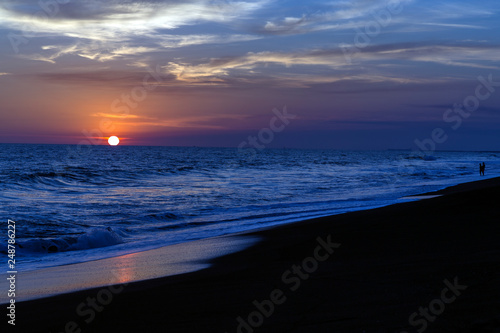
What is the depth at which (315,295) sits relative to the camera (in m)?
5.86

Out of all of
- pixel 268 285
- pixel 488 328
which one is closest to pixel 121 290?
pixel 268 285

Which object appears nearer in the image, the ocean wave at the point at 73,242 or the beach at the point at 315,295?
the beach at the point at 315,295

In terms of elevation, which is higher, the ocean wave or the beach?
the ocean wave

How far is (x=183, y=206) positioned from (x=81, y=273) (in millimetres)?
13563

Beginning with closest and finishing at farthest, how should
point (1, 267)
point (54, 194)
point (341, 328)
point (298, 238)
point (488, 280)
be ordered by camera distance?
point (341, 328) → point (488, 280) → point (1, 267) → point (298, 238) → point (54, 194)

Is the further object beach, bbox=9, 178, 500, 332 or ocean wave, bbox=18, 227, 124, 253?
ocean wave, bbox=18, 227, 124, 253

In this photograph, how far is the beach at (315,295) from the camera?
490 centimetres

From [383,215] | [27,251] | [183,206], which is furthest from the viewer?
[183,206]

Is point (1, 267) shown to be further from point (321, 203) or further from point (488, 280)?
point (321, 203)

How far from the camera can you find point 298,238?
11.5m

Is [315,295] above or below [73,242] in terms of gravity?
below

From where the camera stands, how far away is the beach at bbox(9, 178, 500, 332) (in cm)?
490

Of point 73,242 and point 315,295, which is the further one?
point 73,242

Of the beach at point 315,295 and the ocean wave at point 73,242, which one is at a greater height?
the ocean wave at point 73,242
